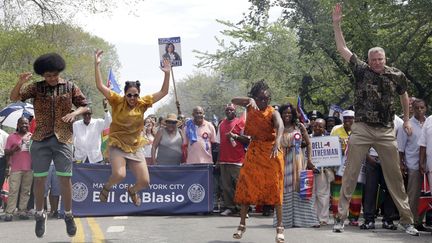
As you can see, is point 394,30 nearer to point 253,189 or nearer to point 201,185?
point 201,185

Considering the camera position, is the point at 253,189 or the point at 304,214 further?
the point at 304,214

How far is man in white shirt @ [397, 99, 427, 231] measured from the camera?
38.5 feet

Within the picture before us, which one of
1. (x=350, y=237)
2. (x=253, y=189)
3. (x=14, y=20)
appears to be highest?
(x=14, y=20)

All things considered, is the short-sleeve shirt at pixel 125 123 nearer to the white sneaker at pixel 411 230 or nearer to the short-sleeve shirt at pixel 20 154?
the white sneaker at pixel 411 230

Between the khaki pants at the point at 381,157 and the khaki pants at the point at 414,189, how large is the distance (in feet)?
3.43

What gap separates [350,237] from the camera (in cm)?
1034

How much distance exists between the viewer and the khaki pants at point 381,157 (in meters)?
10.6

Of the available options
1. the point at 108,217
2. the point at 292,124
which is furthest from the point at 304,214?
the point at 108,217

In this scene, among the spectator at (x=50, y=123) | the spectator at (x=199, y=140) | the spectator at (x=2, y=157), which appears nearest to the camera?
the spectator at (x=50, y=123)

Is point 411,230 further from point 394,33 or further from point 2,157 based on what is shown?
point 394,33

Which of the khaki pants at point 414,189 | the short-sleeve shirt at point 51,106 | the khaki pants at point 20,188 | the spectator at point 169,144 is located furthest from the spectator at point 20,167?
the khaki pants at point 414,189

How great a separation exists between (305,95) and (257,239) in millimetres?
26073

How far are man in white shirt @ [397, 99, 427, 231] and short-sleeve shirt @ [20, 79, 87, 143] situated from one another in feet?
17.3

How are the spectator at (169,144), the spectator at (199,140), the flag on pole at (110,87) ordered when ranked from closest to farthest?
1. the spectator at (199,140)
2. the spectator at (169,144)
3. the flag on pole at (110,87)
